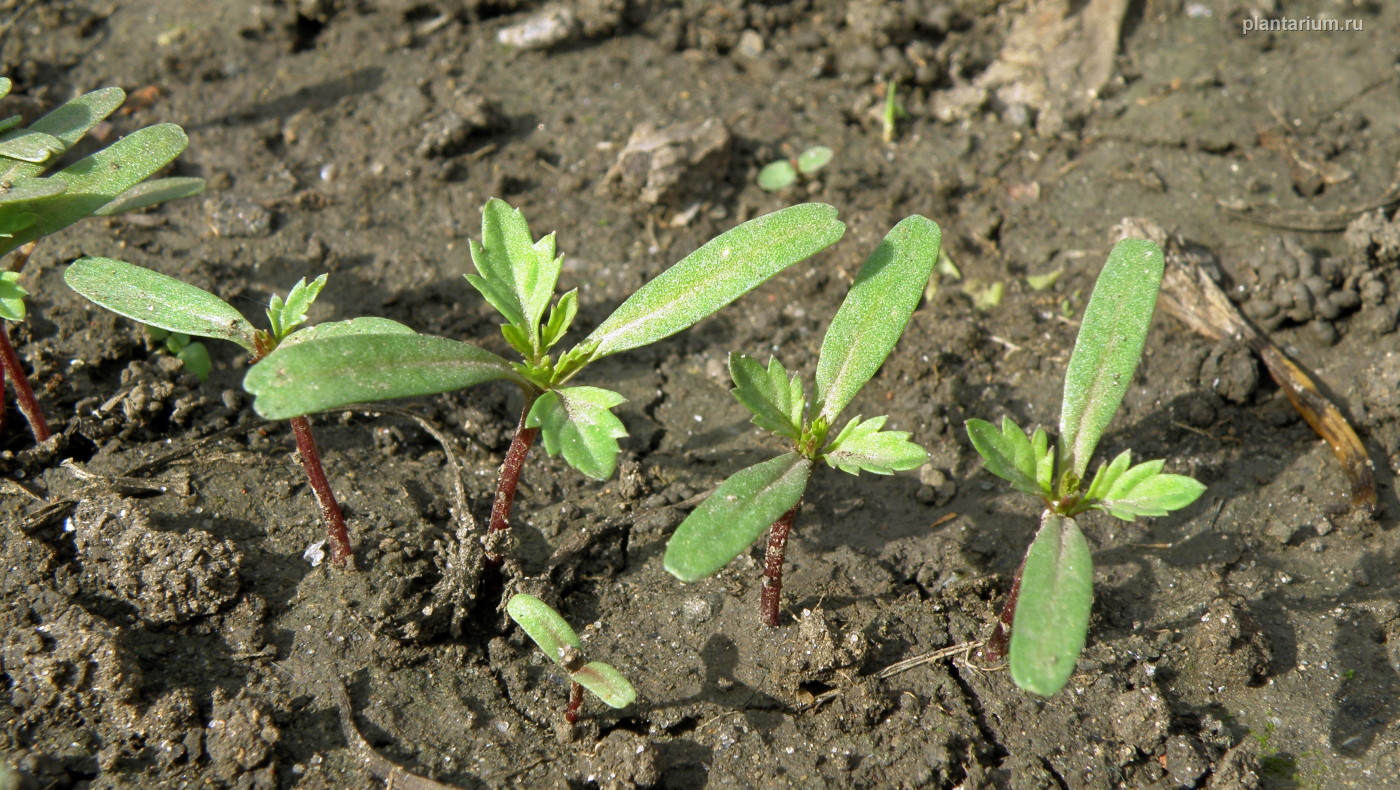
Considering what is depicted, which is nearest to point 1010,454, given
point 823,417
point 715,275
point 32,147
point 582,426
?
point 823,417

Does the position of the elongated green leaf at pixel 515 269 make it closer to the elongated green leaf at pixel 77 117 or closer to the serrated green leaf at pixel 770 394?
the serrated green leaf at pixel 770 394

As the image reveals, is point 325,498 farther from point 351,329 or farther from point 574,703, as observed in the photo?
point 574,703

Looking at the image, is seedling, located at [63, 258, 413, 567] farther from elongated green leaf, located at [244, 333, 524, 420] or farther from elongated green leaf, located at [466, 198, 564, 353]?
elongated green leaf, located at [466, 198, 564, 353]

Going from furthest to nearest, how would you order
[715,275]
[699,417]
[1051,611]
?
[699,417], [715,275], [1051,611]

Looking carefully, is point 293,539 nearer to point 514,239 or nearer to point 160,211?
point 514,239

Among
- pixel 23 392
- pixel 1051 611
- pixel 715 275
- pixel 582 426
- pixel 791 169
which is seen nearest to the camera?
pixel 1051 611

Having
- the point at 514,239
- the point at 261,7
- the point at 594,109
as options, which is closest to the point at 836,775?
the point at 514,239

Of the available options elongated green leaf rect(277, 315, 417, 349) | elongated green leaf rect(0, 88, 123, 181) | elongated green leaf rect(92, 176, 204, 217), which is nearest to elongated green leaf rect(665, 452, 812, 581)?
elongated green leaf rect(277, 315, 417, 349)
